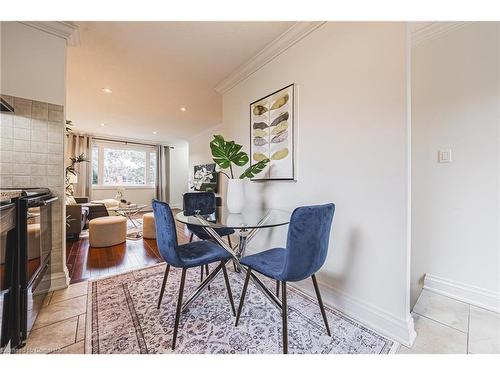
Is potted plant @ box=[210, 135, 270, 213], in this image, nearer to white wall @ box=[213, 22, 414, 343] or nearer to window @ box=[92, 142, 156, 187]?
white wall @ box=[213, 22, 414, 343]

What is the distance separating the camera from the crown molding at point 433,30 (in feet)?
5.77

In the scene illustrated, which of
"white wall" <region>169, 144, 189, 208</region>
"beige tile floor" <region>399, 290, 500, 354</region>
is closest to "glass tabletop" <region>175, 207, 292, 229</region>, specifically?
"beige tile floor" <region>399, 290, 500, 354</region>

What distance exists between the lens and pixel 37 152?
1798 mm

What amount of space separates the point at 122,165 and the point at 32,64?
214 inches

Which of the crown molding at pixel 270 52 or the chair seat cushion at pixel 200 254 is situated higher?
the crown molding at pixel 270 52

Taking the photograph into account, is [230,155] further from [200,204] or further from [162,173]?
[162,173]

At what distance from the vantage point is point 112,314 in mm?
1532

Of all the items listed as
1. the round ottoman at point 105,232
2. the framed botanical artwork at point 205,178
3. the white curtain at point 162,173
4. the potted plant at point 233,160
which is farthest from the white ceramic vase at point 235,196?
the white curtain at point 162,173

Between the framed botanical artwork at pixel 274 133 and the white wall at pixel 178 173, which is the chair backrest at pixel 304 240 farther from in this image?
the white wall at pixel 178 173

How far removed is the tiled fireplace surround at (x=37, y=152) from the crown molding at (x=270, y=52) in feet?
6.26

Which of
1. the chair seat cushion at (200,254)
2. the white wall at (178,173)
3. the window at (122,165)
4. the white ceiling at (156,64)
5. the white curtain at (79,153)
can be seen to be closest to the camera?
the chair seat cushion at (200,254)
